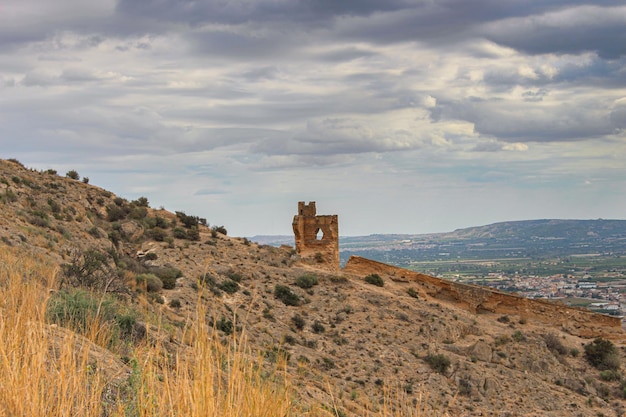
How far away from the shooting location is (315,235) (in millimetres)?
35844

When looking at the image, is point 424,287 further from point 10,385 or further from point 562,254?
point 562,254

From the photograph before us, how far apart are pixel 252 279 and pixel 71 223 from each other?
697 centimetres

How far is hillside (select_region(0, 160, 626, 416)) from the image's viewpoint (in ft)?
58.0

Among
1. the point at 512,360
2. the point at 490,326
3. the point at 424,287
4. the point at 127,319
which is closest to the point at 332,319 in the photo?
the point at 512,360

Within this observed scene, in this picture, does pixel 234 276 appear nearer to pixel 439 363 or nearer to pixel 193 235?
pixel 193 235

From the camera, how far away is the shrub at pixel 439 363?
20781mm

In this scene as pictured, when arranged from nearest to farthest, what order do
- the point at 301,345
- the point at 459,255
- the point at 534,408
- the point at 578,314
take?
the point at 534,408 → the point at 301,345 → the point at 578,314 → the point at 459,255

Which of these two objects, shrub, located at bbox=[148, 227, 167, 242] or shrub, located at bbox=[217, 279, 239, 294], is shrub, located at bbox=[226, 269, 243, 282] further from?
shrub, located at bbox=[148, 227, 167, 242]

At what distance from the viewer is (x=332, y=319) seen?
2419 centimetres

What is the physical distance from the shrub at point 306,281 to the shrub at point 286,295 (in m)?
1.70

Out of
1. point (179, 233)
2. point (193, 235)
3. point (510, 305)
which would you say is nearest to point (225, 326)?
point (179, 233)

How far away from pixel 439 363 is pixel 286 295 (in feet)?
21.1

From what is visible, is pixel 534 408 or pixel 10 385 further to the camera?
pixel 534 408

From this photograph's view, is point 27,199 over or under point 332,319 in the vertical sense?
over
